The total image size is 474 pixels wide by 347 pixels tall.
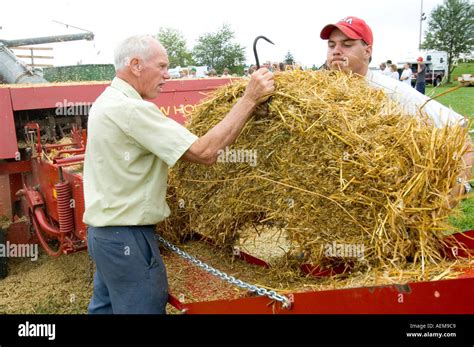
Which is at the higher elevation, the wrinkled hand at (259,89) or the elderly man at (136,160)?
the wrinkled hand at (259,89)

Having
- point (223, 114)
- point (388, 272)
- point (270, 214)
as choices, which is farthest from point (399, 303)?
point (223, 114)

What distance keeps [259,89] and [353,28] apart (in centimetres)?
122

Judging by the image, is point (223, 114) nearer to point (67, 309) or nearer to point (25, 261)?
point (67, 309)

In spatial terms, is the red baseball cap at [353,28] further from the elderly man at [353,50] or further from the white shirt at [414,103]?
the white shirt at [414,103]

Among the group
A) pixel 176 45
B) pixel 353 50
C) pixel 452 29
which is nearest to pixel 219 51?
pixel 176 45

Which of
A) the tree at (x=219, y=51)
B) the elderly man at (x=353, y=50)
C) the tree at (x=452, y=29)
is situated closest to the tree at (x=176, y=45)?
the tree at (x=219, y=51)

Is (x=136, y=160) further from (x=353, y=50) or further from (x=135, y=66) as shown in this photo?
(x=353, y=50)

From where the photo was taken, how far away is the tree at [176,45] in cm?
5875

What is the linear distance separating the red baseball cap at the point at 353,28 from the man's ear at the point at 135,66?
1.47 meters

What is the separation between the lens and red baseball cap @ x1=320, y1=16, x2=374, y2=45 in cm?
350

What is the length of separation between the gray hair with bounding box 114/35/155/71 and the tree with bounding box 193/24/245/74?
137 feet

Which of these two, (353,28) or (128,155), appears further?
(353,28)

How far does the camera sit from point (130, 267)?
108 inches

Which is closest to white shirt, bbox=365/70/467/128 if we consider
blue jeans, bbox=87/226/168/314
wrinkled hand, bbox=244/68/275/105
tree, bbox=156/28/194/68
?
wrinkled hand, bbox=244/68/275/105
